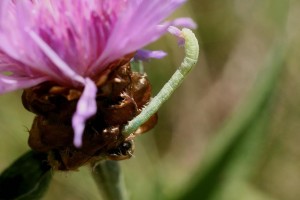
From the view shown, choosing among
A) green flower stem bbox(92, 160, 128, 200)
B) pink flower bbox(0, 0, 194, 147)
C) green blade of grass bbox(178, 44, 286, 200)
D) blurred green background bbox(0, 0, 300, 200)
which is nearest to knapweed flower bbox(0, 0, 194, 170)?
pink flower bbox(0, 0, 194, 147)

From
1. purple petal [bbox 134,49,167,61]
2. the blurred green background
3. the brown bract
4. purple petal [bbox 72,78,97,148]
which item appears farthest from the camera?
the blurred green background

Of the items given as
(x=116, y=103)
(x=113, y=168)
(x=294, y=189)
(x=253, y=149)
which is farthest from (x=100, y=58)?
(x=294, y=189)

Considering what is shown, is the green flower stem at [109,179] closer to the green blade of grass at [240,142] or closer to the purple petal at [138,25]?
the purple petal at [138,25]

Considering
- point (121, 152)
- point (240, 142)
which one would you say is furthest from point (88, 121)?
point (240, 142)

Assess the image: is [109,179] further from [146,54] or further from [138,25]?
[138,25]

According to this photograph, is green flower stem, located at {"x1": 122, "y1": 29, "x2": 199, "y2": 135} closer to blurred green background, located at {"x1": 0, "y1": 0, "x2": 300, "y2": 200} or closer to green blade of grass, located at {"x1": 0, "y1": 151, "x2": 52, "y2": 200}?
green blade of grass, located at {"x1": 0, "y1": 151, "x2": 52, "y2": 200}

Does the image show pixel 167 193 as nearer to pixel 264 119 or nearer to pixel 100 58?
pixel 264 119
